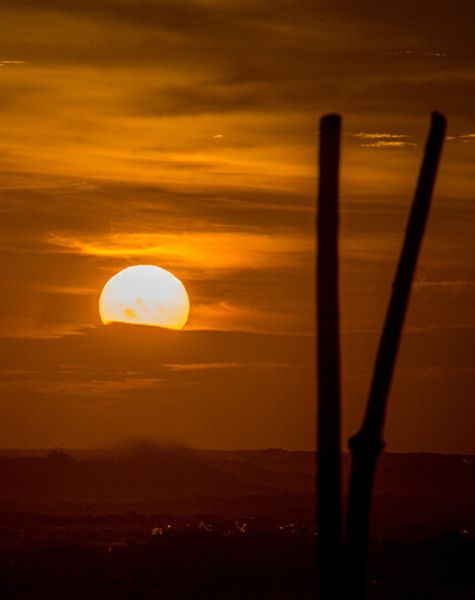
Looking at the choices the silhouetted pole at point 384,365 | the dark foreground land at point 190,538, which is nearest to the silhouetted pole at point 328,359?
the silhouetted pole at point 384,365

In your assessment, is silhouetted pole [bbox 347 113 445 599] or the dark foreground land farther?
the dark foreground land

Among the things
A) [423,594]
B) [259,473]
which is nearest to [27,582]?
[423,594]

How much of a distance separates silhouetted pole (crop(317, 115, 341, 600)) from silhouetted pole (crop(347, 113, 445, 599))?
0.32ft

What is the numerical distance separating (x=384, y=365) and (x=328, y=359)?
303mm

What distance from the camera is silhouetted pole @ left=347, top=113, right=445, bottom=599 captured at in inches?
272

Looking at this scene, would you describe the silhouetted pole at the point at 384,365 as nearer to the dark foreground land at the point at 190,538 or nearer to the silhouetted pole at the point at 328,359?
the silhouetted pole at the point at 328,359

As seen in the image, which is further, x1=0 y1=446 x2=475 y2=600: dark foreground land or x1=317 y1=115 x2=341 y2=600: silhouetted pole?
x1=0 y1=446 x2=475 y2=600: dark foreground land

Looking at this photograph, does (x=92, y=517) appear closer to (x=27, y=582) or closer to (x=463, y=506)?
(x=463, y=506)

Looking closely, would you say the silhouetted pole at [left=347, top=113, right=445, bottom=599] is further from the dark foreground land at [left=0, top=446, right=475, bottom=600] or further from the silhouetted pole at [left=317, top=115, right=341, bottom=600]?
the dark foreground land at [left=0, top=446, right=475, bottom=600]

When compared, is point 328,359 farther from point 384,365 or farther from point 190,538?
point 190,538

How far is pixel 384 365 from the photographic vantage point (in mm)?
6953

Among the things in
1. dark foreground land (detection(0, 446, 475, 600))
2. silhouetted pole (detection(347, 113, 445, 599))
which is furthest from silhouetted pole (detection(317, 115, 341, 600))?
dark foreground land (detection(0, 446, 475, 600))

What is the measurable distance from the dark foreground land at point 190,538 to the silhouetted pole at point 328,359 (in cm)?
1525

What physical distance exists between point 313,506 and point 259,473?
133ft
